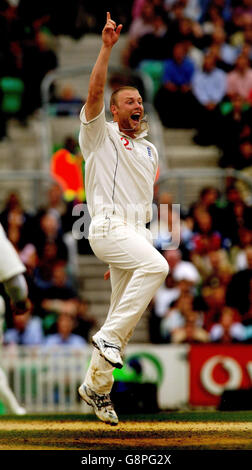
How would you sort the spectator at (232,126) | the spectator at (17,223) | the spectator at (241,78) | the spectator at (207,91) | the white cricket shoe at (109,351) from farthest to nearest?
the spectator at (241,78) → the spectator at (207,91) → the spectator at (232,126) → the spectator at (17,223) → the white cricket shoe at (109,351)

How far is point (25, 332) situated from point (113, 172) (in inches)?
232

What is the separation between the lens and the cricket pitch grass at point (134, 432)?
7051mm

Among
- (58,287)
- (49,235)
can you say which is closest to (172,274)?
(58,287)

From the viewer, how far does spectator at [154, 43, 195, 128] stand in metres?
17.8

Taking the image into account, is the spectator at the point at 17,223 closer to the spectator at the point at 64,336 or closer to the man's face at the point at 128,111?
the spectator at the point at 64,336

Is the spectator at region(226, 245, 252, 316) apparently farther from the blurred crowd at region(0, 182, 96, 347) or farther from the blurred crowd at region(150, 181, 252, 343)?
the blurred crowd at region(0, 182, 96, 347)

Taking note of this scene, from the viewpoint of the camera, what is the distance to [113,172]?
26.8ft

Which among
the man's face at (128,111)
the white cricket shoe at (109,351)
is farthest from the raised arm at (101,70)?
the white cricket shoe at (109,351)

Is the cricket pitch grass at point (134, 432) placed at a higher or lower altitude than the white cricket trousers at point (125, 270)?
lower

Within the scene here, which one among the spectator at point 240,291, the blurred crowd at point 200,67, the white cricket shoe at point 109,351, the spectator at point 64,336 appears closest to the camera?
the white cricket shoe at point 109,351

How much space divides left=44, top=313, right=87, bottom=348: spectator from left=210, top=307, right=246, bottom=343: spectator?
Result: 1683mm

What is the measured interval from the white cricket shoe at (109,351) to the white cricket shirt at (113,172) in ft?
3.24

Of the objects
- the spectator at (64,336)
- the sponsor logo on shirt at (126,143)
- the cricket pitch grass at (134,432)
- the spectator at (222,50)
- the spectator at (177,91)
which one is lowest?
the cricket pitch grass at (134,432)

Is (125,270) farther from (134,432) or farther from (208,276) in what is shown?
(208,276)
